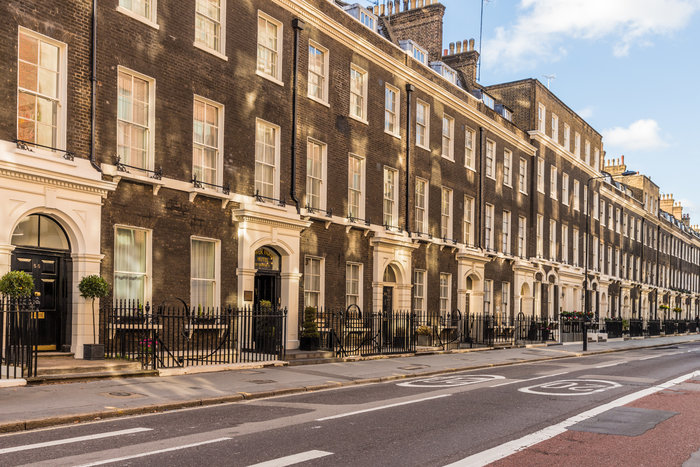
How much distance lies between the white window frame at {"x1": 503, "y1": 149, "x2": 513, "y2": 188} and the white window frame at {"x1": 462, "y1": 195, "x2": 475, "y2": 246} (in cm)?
423

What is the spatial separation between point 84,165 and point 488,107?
23818mm

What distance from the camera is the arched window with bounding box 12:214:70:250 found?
1369 centimetres

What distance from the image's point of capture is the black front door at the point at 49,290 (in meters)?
13.9

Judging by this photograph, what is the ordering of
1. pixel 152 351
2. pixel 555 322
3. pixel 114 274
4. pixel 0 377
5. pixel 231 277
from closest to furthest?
1. pixel 0 377
2. pixel 152 351
3. pixel 114 274
4. pixel 231 277
5. pixel 555 322

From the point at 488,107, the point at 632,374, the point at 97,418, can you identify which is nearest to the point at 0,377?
the point at 97,418

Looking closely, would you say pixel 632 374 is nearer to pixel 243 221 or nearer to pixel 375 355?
pixel 375 355

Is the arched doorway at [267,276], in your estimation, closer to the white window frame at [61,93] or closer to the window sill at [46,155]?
the window sill at [46,155]

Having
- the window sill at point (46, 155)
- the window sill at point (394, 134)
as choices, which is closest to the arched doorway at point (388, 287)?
the window sill at point (394, 134)

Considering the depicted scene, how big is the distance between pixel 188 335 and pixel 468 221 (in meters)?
18.0

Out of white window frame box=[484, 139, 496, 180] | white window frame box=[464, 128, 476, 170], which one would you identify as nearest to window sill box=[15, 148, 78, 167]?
white window frame box=[464, 128, 476, 170]

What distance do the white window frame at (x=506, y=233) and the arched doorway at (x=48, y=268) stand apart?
24.7 m

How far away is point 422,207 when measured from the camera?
27828mm

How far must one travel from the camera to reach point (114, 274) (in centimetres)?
1526

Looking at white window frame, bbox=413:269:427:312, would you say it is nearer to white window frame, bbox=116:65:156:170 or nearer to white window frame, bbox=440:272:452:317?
white window frame, bbox=440:272:452:317
